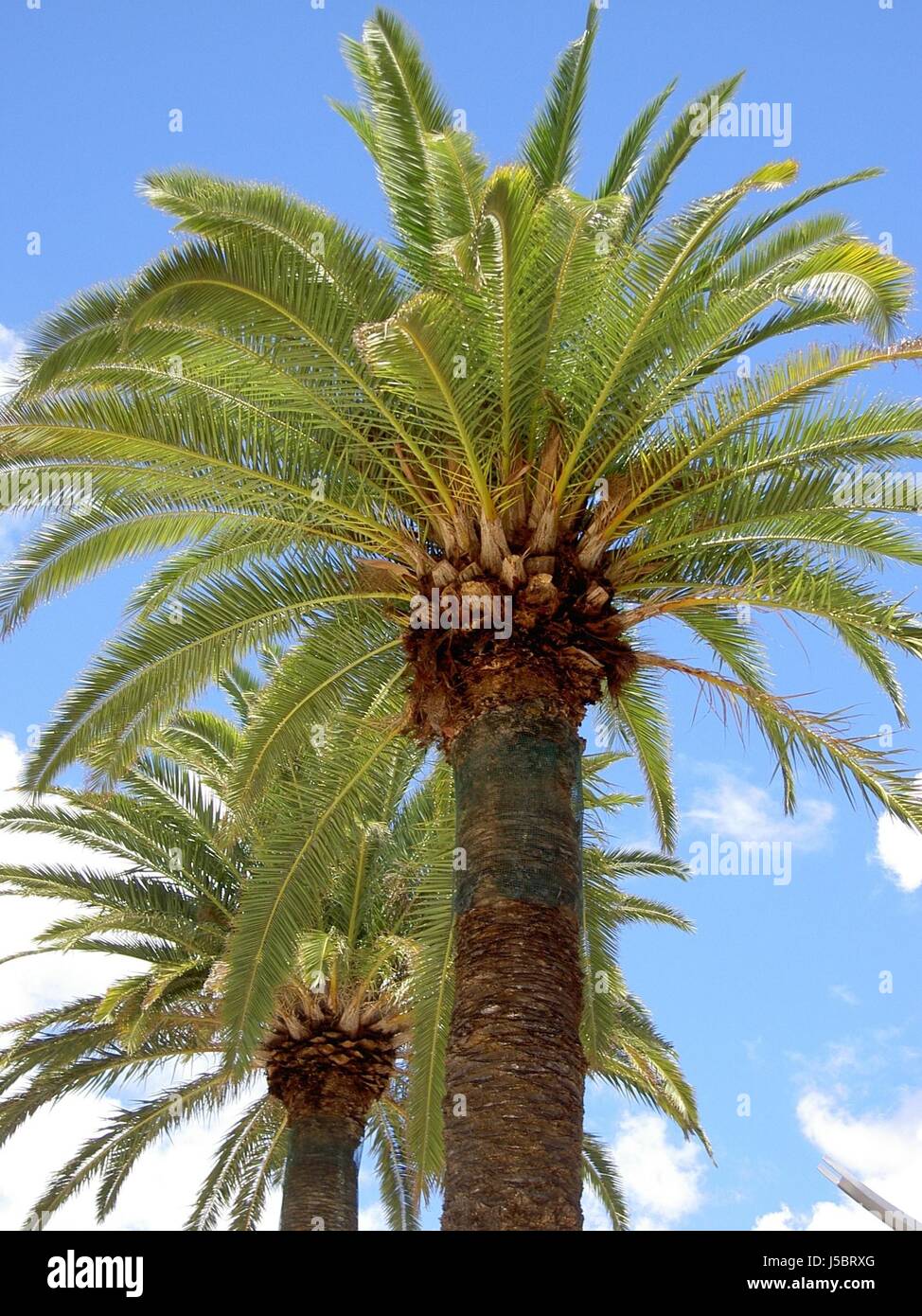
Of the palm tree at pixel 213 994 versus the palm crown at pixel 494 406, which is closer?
the palm crown at pixel 494 406

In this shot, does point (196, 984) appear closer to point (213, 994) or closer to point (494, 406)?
point (213, 994)

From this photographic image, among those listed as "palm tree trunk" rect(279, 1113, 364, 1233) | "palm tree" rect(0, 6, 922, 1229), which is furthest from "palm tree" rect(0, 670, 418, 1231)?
"palm tree" rect(0, 6, 922, 1229)

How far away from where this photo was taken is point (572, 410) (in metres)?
9.49

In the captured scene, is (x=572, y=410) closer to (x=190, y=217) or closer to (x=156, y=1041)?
(x=190, y=217)

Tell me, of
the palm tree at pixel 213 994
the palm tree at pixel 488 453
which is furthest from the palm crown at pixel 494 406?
the palm tree at pixel 213 994

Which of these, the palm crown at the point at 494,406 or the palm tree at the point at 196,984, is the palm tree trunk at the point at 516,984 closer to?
the palm crown at the point at 494,406

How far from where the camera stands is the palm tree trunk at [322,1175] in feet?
45.2

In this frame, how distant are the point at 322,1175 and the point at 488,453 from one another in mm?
7856

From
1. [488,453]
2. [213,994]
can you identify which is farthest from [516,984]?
[213,994]

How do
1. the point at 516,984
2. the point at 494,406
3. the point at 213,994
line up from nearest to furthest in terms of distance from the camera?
1. the point at 516,984
2. the point at 494,406
3. the point at 213,994

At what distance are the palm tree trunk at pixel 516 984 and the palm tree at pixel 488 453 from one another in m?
0.02

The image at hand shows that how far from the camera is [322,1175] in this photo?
13992mm

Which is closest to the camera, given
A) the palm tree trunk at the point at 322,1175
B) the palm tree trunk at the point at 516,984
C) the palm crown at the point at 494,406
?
the palm tree trunk at the point at 516,984
